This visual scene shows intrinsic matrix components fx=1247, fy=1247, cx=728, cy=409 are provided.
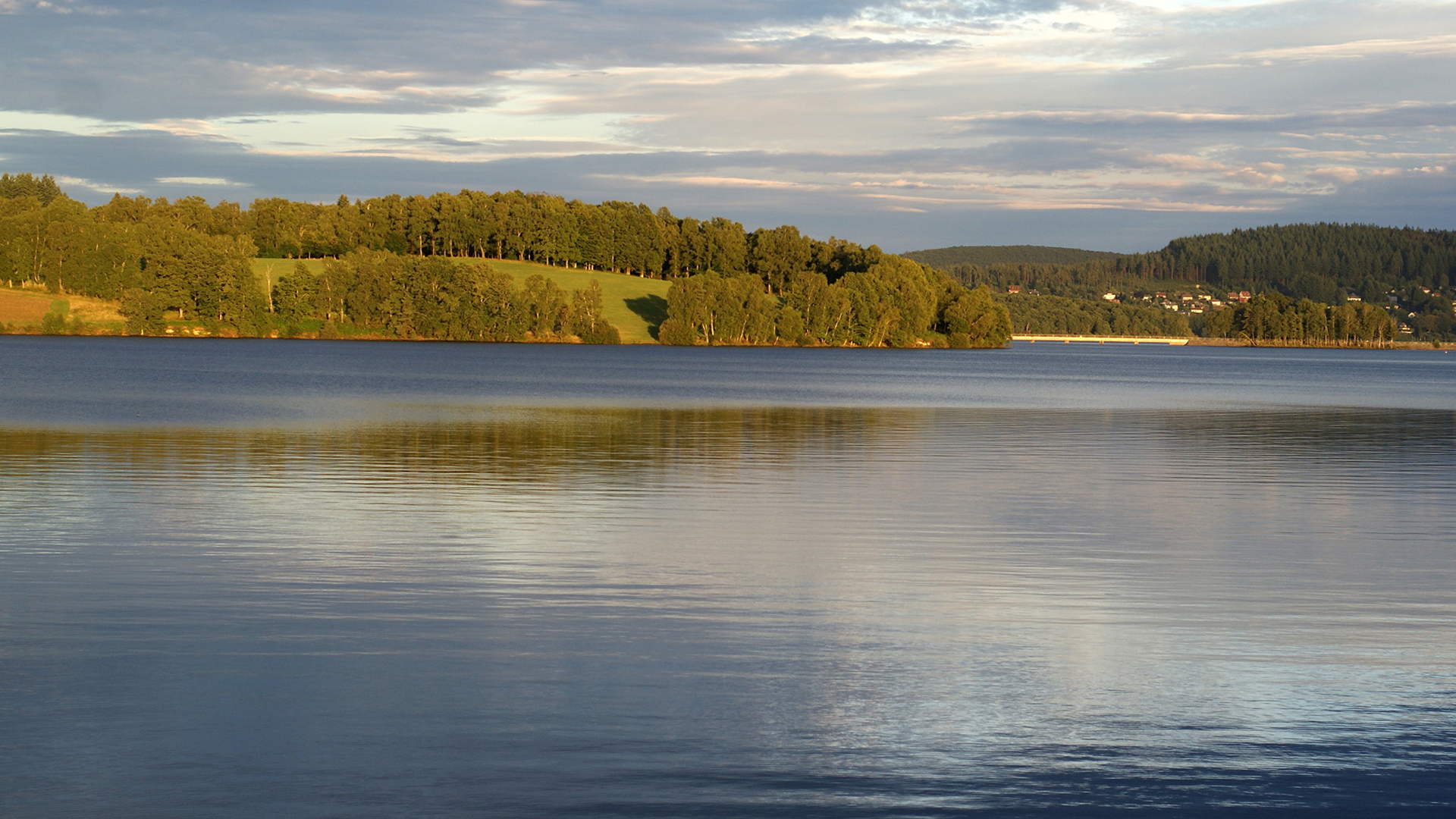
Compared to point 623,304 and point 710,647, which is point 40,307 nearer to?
point 623,304

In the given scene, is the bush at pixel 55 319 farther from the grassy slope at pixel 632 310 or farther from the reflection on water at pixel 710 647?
the reflection on water at pixel 710 647

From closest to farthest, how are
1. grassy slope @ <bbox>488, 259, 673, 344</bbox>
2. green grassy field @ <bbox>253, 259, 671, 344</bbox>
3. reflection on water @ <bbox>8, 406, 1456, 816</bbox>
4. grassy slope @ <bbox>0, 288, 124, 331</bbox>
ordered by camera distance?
reflection on water @ <bbox>8, 406, 1456, 816</bbox>
grassy slope @ <bbox>0, 288, 124, 331</bbox>
green grassy field @ <bbox>253, 259, 671, 344</bbox>
grassy slope @ <bbox>488, 259, 673, 344</bbox>

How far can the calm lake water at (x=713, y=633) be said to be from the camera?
7875 millimetres

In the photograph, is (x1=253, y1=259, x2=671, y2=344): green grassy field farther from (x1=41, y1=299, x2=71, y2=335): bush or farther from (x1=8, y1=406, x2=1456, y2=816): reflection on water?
(x1=8, y1=406, x2=1456, y2=816): reflection on water

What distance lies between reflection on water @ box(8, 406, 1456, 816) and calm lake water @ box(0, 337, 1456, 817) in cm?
5

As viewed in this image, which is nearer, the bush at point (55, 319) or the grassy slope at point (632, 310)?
the bush at point (55, 319)

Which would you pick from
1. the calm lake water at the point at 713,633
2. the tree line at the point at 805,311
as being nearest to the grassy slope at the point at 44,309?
the tree line at the point at 805,311

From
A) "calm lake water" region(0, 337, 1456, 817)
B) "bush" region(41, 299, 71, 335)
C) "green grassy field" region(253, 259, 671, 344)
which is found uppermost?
"green grassy field" region(253, 259, 671, 344)

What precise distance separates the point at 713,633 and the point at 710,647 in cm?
56

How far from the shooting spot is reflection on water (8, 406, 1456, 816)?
7.85m

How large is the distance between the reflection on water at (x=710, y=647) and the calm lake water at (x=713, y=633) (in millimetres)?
47

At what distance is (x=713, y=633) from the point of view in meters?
11.8

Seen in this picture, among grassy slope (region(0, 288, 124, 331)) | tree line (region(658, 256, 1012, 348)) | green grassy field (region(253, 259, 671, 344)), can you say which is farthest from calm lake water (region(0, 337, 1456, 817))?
green grassy field (region(253, 259, 671, 344))

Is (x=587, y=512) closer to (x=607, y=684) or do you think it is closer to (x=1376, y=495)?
(x=607, y=684)
